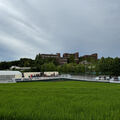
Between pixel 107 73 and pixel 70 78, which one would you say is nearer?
pixel 70 78

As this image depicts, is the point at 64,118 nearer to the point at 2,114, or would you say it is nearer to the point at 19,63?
the point at 2,114

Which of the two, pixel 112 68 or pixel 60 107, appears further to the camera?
pixel 112 68

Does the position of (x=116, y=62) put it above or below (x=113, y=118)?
above

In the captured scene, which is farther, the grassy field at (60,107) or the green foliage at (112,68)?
the green foliage at (112,68)

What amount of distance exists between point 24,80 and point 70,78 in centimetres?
1259

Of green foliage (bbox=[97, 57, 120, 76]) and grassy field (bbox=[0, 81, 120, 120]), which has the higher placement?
green foliage (bbox=[97, 57, 120, 76])

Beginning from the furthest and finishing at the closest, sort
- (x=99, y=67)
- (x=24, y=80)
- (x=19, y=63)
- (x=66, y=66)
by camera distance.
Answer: (x=19, y=63) → (x=66, y=66) → (x=99, y=67) → (x=24, y=80)

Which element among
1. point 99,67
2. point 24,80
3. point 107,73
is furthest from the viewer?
point 99,67

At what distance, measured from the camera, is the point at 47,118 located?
4.43m

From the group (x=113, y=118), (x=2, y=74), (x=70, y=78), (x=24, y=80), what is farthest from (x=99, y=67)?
(x=113, y=118)

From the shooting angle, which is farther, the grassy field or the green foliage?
the green foliage

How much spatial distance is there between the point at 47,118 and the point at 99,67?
43774mm

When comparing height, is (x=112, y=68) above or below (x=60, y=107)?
above

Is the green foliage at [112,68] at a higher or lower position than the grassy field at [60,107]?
higher
